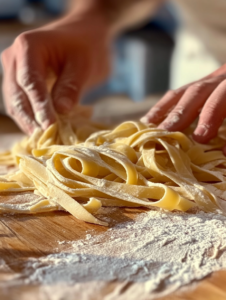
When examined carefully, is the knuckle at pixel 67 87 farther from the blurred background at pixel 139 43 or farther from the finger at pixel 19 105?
the blurred background at pixel 139 43

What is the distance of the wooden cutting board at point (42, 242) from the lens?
23.3 inches

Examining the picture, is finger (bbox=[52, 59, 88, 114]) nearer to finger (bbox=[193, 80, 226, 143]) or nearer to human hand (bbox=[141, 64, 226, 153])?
human hand (bbox=[141, 64, 226, 153])

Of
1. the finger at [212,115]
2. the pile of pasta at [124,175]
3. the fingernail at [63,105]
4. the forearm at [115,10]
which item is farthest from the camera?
the forearm at [115,10]

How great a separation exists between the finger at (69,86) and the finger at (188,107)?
39cm

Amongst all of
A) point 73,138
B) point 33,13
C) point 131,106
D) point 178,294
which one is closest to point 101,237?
point 178,294

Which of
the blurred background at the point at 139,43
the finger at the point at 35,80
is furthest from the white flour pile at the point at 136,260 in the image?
the blurred background at the point at 139,43

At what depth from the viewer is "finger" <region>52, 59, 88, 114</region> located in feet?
4.41

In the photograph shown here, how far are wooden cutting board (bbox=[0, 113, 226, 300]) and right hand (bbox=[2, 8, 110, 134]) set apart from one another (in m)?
0.48

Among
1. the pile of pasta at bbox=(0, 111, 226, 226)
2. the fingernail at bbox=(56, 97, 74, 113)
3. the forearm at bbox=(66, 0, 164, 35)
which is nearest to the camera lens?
the pile of pasta at bbox=(0, 111, 226, 226)

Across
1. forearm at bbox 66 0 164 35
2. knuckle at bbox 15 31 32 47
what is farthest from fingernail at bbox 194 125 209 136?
forearm at bbox 66 0 164 35

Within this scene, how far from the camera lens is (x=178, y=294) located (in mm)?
587

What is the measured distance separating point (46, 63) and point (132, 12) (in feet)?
3.95

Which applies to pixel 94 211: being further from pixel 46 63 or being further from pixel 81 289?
pixel 46 63

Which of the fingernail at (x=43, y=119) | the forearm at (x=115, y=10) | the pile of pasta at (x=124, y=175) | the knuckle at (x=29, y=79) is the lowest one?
the pile of pasta at (x=124, y=175)
